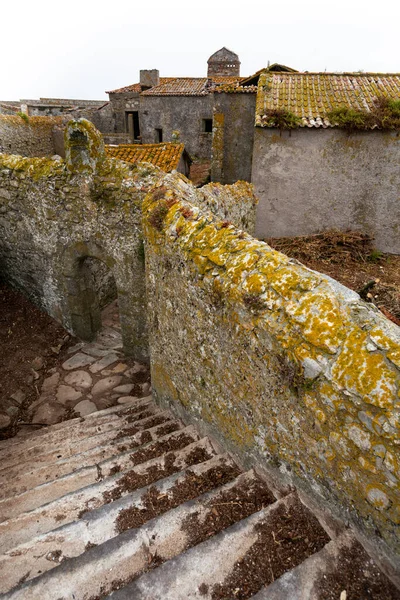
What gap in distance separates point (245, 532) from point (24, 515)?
1850 millimetres

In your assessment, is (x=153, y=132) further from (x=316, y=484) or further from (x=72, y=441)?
(x=316, y=484)

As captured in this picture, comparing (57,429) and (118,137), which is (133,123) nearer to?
(118,137)

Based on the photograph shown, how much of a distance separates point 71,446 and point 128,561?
2459 mm

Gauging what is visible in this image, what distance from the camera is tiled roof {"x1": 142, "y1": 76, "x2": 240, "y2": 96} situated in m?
23.7

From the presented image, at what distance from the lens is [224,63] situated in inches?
1106

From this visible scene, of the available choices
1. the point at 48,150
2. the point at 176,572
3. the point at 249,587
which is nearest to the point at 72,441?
the point at 176,572

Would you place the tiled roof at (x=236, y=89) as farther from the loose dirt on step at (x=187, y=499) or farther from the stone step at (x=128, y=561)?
the stone step at (x=128, y=561)

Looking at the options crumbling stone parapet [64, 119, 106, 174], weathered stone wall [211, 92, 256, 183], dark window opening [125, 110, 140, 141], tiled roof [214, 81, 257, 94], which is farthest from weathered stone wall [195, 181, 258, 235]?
dark window opening [125, 110, 140, 141]

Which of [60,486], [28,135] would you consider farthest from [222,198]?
[28,135]

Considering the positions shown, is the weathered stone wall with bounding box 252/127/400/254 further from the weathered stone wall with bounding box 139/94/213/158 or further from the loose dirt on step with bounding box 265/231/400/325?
the weathered stone wall with bounding box 139/94/213/158

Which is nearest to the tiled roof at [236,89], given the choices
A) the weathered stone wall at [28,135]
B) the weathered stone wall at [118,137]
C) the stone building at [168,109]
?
the weathered stone wall at [28,135]

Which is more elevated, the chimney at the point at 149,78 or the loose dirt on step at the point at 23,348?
the chimney at the point at 149,78

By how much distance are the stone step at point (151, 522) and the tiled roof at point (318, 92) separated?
34.2 feet

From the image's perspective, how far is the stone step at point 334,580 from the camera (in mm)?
1760
